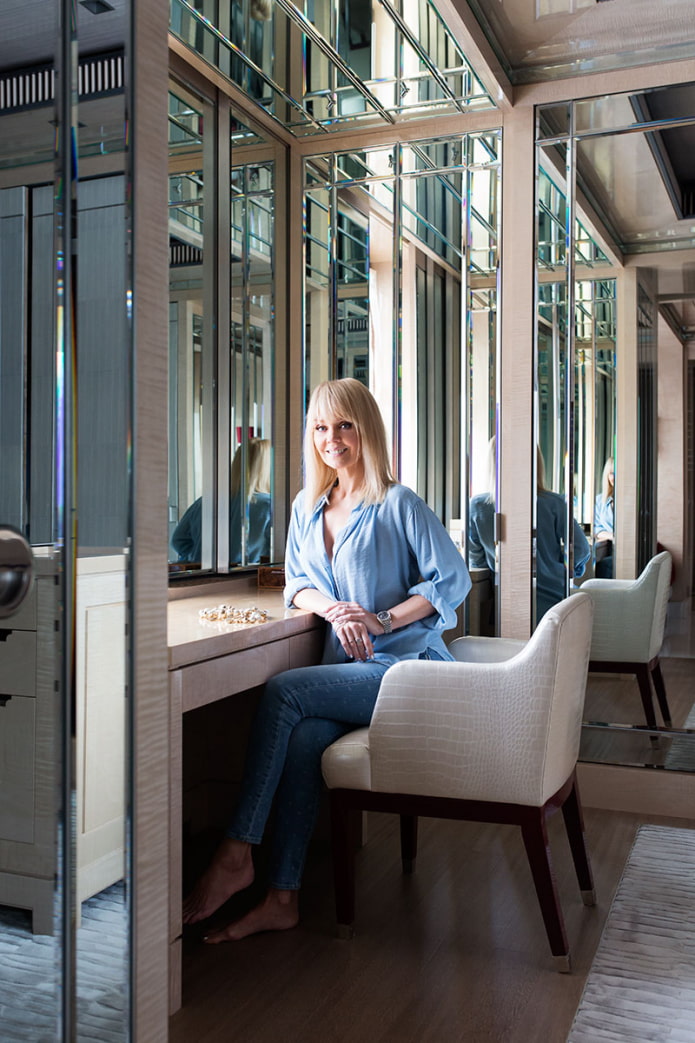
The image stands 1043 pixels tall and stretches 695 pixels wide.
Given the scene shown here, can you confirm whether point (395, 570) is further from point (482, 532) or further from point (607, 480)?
point (607, 480)

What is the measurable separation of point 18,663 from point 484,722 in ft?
4.53

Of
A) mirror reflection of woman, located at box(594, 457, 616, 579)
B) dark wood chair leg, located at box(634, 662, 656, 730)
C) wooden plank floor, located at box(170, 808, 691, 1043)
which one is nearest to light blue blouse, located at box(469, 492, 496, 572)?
mirror reflection of woman, located at box(594, 457, 616, 579)

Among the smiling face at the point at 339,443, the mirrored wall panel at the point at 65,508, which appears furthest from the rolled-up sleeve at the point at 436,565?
the mirrored wall panel at the point at 65,508

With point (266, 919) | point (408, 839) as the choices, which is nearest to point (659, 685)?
point (408, 839)

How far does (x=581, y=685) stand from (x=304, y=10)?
217cm

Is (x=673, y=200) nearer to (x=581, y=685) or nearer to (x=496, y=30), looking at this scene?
(x=496, y=30)

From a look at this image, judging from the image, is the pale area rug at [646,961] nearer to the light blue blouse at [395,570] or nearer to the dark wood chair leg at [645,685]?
the dark wood chair leg at [645,685]

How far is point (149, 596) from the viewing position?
1.32m

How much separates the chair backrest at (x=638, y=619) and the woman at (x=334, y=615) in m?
0.89

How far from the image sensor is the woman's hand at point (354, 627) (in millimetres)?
2467

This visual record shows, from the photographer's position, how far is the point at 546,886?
2031mm

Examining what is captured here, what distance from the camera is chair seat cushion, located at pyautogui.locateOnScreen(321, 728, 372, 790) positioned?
2166 millimetres

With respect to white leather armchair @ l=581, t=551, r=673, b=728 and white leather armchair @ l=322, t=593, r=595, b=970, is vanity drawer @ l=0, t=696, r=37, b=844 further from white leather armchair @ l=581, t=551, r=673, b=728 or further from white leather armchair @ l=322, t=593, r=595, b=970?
white leather armchair @ l=581, t=551, r=673, b=728

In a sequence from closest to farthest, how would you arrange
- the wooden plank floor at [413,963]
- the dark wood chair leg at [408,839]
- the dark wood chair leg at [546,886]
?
the wooden plank floor at [413,963] → the dark wood chair leg at [546,886] → the dark wood chair leg at [408,839]
